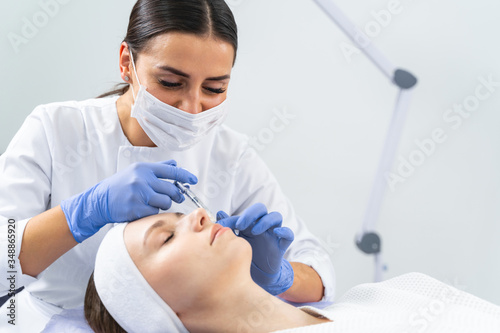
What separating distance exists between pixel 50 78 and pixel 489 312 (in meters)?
1.98

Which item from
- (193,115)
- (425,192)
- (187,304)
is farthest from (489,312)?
(425,192)

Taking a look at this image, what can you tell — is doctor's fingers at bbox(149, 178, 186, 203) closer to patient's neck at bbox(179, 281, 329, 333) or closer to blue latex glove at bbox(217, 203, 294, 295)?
blue latex glove at bbox(217, 203, 294, 295)

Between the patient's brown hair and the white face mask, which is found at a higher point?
the white face mask

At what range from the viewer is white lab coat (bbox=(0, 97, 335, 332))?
1.57m

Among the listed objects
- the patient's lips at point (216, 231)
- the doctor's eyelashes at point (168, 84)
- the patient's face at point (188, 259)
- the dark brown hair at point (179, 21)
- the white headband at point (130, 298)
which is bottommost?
the white headband at point (130, 298)

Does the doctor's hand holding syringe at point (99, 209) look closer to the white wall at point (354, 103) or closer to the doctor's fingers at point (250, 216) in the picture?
the doctor's fingers at point (250, 216)

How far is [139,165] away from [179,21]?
0.42m

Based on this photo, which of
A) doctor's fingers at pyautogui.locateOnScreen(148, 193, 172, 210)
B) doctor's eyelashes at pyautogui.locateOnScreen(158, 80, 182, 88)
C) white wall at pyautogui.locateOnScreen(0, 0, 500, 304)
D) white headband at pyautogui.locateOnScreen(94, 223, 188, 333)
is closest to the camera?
white headband at pyautogui.locateOnScreen(94, 223, 188, 333)

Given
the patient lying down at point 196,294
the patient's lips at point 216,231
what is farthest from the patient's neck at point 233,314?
the patient's lips at point 216,231

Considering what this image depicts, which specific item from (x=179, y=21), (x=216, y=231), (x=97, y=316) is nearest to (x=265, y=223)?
(x=216, y=231)

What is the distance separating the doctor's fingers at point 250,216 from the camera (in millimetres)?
1433

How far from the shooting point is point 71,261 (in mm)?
1662

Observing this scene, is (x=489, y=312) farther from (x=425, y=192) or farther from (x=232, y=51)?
(x=425, y=192)

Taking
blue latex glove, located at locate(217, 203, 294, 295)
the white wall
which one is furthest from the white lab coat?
the white wall
